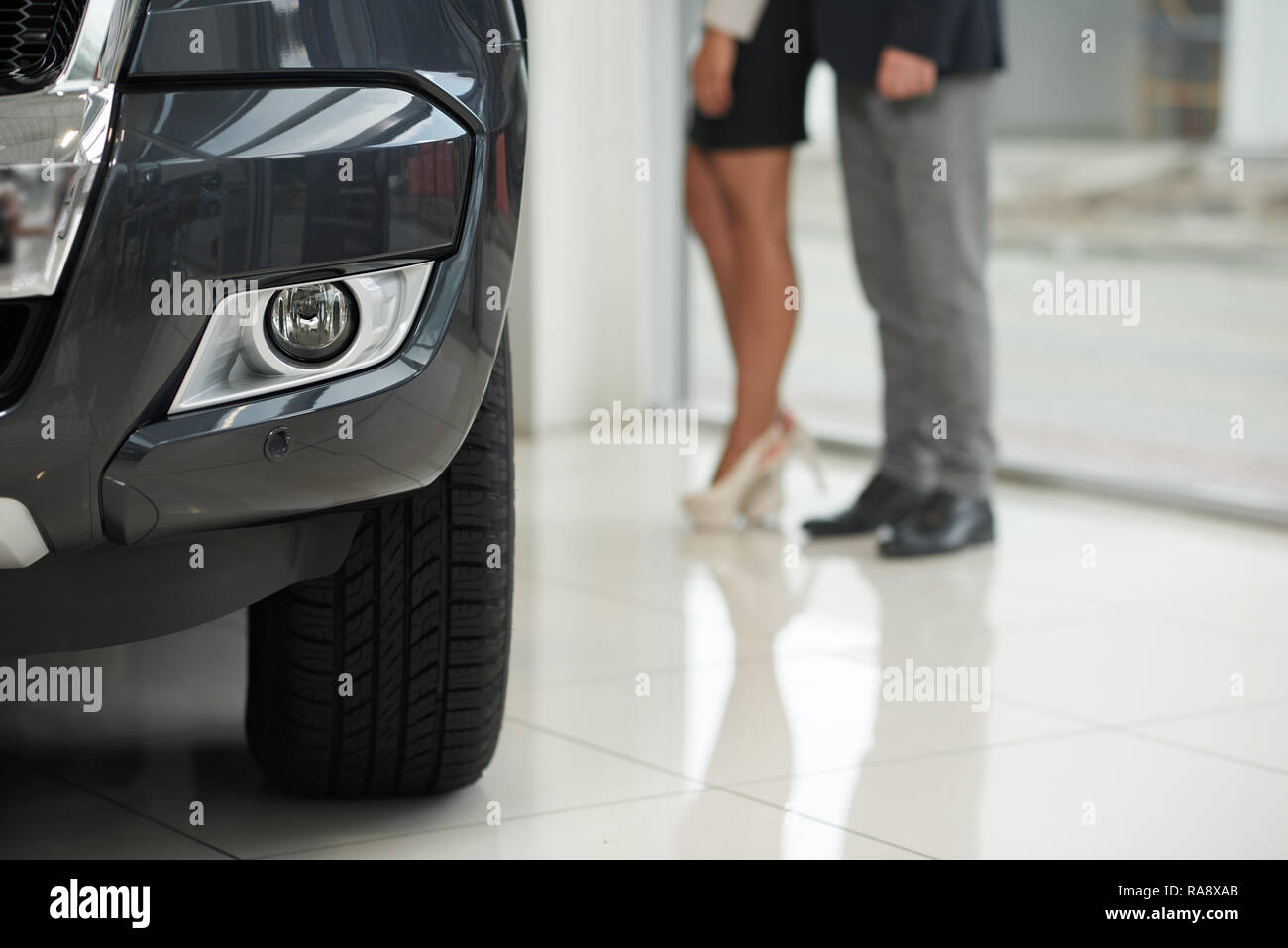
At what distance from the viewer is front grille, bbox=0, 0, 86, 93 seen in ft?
3.65

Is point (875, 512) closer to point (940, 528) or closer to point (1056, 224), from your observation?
point (940, 528)

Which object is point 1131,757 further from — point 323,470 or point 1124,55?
point 1124,55

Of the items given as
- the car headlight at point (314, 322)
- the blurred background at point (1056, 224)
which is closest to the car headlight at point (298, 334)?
the car headlight at point (314, 322)

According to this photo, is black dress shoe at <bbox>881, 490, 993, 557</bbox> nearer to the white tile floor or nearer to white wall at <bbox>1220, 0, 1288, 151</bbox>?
the white tile floor

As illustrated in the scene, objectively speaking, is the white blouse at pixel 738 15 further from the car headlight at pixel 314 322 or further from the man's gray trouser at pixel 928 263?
the car headlight at pixel 314 322

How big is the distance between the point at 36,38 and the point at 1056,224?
412cm

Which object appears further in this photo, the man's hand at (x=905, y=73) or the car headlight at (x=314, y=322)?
the man's hand at (x=905, y=73)

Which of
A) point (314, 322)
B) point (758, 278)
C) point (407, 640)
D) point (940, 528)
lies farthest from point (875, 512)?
point (314, 322)

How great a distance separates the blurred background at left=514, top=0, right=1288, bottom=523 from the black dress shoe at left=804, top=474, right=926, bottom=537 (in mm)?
636

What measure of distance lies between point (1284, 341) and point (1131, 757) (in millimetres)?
3797

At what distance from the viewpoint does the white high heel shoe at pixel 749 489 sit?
3.03 meters

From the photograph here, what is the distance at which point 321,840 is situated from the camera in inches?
59.7

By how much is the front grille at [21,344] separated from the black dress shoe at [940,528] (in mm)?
1902
